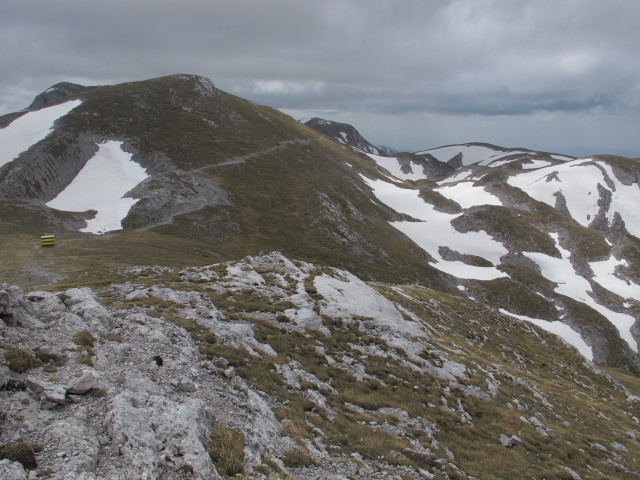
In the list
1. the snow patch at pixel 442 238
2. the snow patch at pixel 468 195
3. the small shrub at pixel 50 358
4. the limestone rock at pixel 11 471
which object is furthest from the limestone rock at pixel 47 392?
the snow patch at pixel 468 195

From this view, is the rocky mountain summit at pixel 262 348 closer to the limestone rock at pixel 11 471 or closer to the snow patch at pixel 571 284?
the limestone rock at pixel 11 471

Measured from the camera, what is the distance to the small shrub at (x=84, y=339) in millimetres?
15448

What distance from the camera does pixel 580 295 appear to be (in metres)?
105

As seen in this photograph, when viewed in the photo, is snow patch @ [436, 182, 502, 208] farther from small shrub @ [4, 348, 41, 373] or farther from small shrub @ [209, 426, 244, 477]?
small shrub @ [4, 348, 41, 373]

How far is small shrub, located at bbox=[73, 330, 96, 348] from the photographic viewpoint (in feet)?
50.7

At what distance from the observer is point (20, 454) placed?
29.5ft

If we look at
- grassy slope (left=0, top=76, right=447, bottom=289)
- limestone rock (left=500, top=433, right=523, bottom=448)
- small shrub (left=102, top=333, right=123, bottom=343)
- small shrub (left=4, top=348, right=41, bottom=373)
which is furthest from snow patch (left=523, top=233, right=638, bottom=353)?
small shrub (left=4, top=348, right=41, bottom=373)

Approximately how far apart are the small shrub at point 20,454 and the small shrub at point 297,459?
703 centimetres

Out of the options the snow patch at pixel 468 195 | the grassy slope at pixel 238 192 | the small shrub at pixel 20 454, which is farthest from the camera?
the snow patch at pixel 468 195

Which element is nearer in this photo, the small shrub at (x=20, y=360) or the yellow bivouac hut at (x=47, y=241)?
the small shrub at (x=20, y=360)

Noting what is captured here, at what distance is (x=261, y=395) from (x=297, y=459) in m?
4.01

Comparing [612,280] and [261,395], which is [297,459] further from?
[612,280]

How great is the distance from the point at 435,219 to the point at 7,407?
458 feet

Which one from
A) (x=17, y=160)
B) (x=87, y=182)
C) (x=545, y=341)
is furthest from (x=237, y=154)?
(x=545, y=341)
